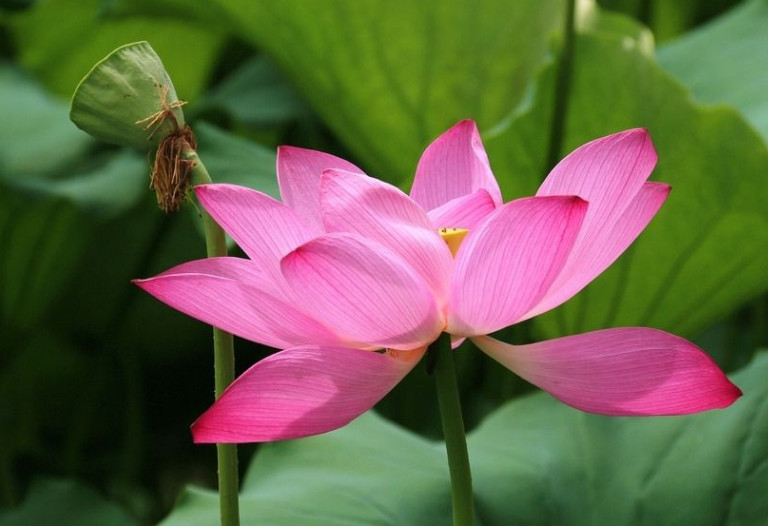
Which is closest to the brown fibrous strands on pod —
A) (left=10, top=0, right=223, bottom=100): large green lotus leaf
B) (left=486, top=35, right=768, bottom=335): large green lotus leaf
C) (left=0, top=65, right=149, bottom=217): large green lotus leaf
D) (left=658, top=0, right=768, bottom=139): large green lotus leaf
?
(left=486, top=35, right=768, bottom=335): large green lotus leaf

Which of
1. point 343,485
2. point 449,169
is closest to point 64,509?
point 343,485

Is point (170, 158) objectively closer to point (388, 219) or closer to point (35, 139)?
point (388, 219)

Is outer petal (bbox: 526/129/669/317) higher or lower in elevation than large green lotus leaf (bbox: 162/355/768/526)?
higher

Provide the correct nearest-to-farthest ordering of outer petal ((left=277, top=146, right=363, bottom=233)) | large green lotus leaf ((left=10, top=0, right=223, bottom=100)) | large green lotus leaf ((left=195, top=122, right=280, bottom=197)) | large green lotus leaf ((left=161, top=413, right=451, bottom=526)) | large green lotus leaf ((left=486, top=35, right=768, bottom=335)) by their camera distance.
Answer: outer petal ((left=277, top=146, right=363, bottom=233)), large green lotus leaf ((left=161, top=413, right=451, bottom=526)), large green lotus leaf ((left=486, top=35, right=768, bottom=335)), large green lotus leaf ((left=195, top=122, right=280, bottom=197)), large green lotus leaf ((left=10, top=0, right=223, bottom=100))

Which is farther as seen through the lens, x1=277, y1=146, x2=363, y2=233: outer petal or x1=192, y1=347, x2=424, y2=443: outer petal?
x1=277, y1=146, x2=363, y2=233: outer petal

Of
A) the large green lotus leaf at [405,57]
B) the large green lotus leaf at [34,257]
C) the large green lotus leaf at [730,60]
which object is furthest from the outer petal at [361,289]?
the large green lotus leaf at [34,257]

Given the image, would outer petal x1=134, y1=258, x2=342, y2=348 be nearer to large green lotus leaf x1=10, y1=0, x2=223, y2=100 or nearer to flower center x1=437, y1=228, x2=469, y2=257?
flower center x1=437, y1=228, x2=469, y2=257

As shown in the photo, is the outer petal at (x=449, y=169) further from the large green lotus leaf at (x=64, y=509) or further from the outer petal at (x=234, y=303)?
the large green lotus leaf at (x=64, y=509)
